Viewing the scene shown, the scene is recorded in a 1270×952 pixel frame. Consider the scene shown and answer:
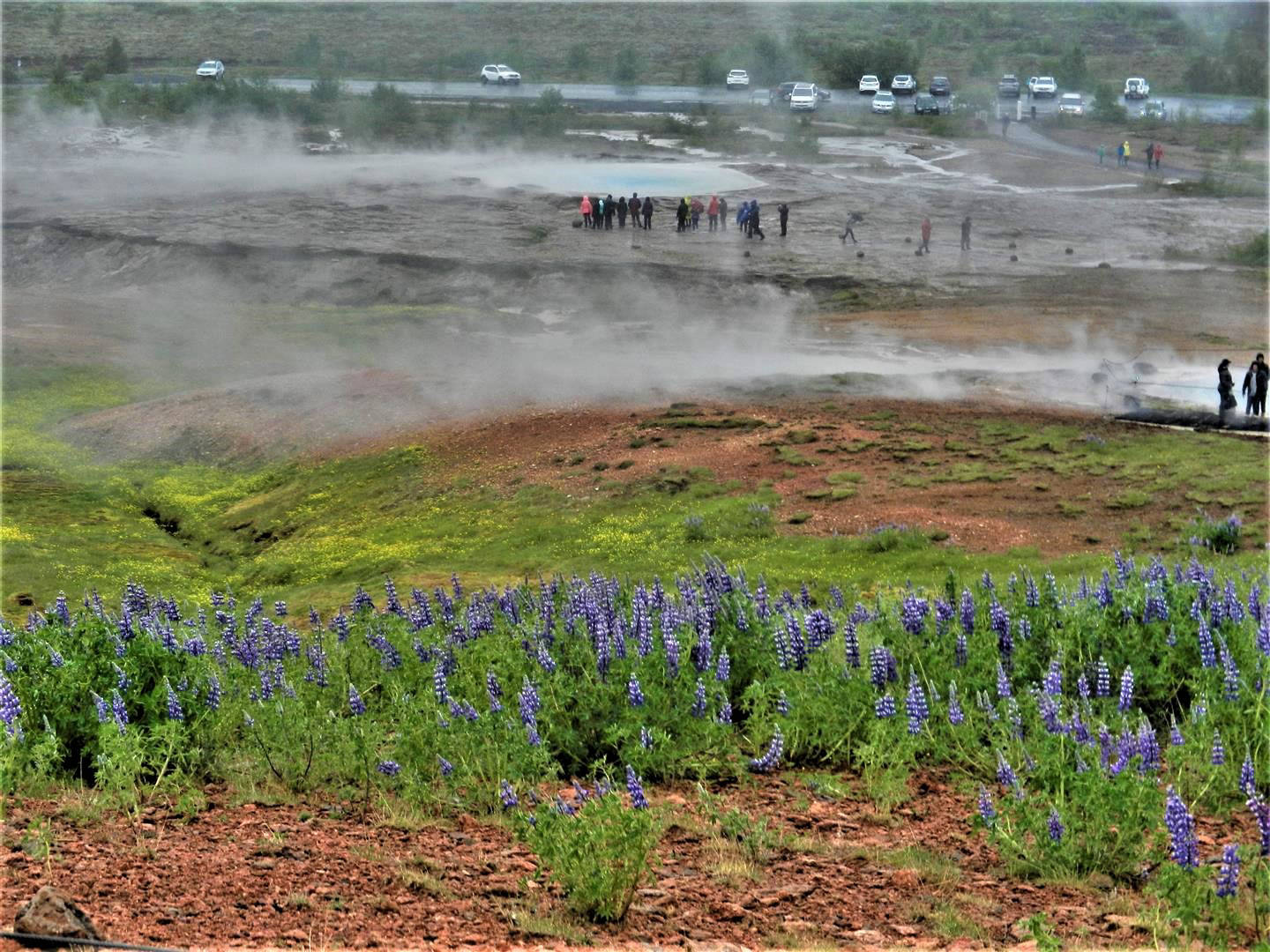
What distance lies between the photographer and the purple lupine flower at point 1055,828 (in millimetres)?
7660

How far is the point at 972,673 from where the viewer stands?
33.7 feet

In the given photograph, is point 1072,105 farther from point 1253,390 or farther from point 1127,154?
point 1253,390

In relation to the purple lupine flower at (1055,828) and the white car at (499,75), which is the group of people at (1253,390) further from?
the white car at (499,75)

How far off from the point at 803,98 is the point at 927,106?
6297 mm

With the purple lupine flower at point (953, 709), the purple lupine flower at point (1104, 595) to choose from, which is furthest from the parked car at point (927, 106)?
the purple lupine flower at point (953, 709)

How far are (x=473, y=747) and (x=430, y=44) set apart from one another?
107 m

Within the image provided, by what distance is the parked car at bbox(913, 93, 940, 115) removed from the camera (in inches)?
3174

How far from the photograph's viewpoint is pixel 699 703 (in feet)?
31.1

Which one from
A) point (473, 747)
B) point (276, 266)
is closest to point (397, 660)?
point (473, 747)

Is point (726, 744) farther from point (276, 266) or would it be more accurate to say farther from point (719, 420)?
point (276, 266)

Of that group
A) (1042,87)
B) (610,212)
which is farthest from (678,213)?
(1042,87)

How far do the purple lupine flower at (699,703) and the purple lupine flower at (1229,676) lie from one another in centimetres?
308

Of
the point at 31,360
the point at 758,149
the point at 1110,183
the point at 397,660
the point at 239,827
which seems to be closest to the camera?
the point at 239,827

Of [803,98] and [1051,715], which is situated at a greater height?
[803,98]
